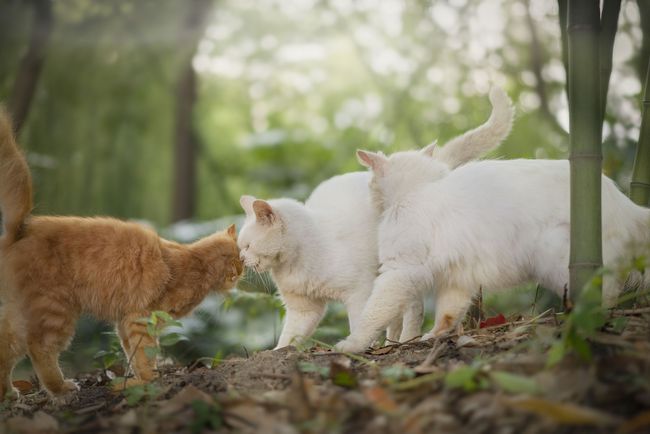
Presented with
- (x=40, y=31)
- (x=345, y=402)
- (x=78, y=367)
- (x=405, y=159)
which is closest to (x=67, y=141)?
(x=40, y=31)

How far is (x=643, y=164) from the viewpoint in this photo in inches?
120

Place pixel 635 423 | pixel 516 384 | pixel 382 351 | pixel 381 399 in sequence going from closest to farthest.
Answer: pixel 635 423
pixel 516 384
pixel 381 399
pixel 382 351

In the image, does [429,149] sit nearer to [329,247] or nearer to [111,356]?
[329,247]

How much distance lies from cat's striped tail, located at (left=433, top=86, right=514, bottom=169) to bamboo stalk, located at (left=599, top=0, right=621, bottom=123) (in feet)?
3.07

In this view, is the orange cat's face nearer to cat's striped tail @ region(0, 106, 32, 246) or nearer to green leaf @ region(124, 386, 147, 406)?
cat's striped tail @ region(0, 106, 32, 246)

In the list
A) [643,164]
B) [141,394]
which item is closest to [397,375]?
[141,394]

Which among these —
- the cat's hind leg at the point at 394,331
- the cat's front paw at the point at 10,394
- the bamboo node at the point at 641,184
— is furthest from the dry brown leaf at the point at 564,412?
the cat's front paw at the point at 10,394

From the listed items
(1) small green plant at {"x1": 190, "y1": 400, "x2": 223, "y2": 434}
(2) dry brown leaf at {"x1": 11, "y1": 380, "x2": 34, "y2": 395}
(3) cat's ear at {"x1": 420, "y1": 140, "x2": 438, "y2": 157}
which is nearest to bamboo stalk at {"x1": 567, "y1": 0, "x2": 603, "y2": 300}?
(1) small green plant at {"x1": 190, "y1": 400, "x2": 223, "y2": 434}

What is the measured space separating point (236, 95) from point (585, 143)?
427 inches

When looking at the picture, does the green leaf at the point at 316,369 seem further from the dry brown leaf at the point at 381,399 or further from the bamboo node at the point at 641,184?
the bamboo node at the point at 641,184

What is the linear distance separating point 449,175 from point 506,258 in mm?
592

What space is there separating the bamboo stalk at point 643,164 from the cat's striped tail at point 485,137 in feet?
2.99

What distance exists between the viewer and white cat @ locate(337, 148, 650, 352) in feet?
9.75

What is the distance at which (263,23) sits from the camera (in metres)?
10.3
